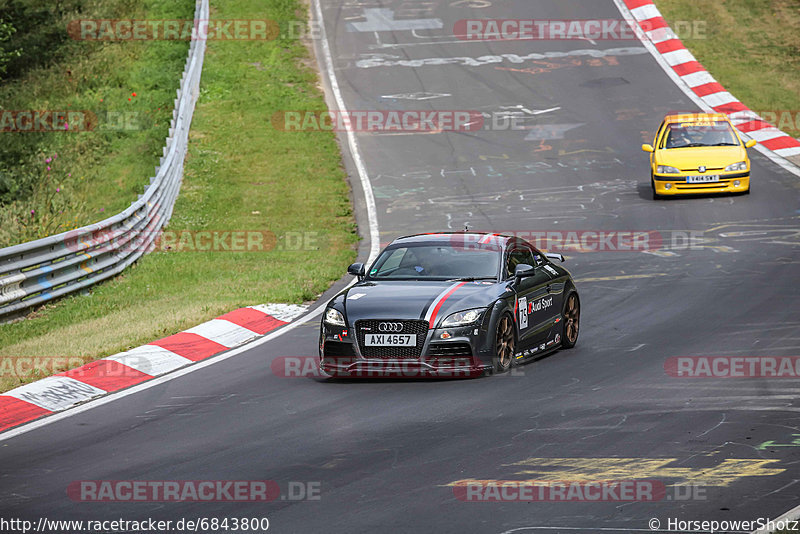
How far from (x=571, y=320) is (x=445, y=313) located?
2.59 meters

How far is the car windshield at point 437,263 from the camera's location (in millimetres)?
11664

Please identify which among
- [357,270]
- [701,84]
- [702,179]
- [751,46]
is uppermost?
A: [751,46]

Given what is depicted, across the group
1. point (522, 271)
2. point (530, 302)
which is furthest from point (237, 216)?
point (522, 271)

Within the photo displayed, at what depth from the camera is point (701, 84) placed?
32.7 metres

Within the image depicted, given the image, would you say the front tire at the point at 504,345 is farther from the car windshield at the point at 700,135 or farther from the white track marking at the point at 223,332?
the car windshield at the point at 700,135

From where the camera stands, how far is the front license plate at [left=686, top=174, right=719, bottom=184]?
22.7 meters

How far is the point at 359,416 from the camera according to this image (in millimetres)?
9398

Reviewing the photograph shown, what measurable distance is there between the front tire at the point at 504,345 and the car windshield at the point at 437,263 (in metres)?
0.64

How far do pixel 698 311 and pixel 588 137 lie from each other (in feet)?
48.9

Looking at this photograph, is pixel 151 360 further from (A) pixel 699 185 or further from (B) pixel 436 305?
(A) pixel 699 185

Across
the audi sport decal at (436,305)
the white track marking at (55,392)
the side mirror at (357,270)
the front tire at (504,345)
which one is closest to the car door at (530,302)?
the front tire at (504,345)

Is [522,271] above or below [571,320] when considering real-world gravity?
above

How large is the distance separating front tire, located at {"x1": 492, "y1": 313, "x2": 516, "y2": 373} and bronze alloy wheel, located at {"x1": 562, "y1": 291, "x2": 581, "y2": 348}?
133cm

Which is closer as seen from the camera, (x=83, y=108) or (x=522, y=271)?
(x=522, y=271)
